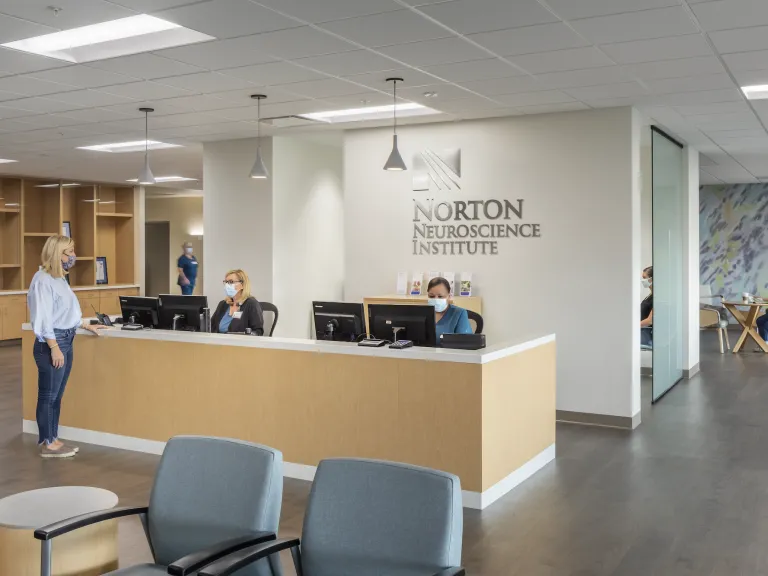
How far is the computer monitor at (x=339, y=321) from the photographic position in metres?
6.00

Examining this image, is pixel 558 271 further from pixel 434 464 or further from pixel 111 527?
pixel 111 527

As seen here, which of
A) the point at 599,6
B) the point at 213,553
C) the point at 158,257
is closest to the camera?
the point at 213,553

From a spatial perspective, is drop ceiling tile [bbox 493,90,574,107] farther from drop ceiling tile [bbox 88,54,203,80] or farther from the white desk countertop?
drop ceiling tile [bbox 88,54,203,80]

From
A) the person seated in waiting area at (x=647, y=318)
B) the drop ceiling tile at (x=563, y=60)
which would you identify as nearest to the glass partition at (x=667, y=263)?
the person seated in waiting area at (x=647, y=318)

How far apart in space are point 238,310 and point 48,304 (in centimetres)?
168

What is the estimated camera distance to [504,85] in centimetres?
658

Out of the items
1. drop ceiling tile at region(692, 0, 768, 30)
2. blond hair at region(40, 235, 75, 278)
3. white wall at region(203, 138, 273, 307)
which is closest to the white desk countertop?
blond hair at region(40, 235, 75, 278)

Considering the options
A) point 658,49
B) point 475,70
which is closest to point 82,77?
point 475,70

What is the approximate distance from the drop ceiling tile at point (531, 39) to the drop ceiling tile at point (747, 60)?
1.20 meters

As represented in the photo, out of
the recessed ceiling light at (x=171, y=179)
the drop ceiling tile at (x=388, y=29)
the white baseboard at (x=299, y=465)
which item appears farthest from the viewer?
the recessed ceiling light at (x=171, y=179)

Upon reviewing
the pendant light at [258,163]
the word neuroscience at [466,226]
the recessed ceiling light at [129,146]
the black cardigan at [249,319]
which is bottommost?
the black cardigan at [249,319]

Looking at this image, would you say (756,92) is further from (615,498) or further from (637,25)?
(615,498)

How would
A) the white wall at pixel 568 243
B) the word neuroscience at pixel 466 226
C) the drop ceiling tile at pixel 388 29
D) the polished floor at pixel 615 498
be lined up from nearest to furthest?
the polished floor at pixel 615 498
the drop ceiling tile at pixel 388 29
the white wall at pixel 568 243
the word neuroscience at pixel 466 226

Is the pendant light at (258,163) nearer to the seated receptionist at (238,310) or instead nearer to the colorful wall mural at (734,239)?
the seated receptionist at (238,310)
